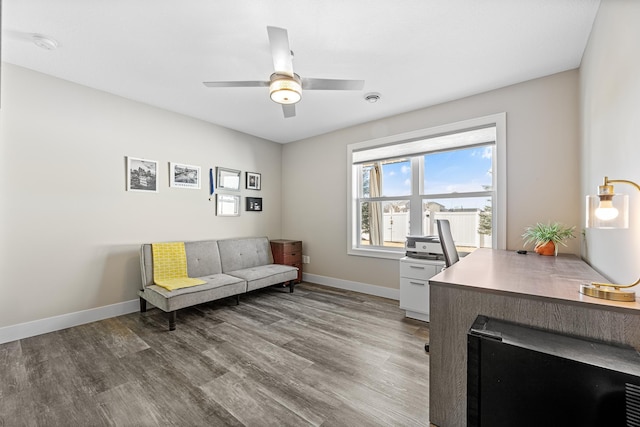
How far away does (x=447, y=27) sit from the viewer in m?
2.19

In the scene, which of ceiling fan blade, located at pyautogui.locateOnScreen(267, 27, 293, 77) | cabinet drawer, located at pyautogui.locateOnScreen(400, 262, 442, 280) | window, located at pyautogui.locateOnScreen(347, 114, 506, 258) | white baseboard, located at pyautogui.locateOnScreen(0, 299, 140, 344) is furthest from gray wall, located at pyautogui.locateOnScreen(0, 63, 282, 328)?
cabinet drawer, located at pyautogui.locateOnScreen(400, 262, 442, 280)

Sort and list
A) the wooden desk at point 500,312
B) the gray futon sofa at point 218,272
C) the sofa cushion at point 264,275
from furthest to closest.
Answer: the sofa cushion at point 264,275 → the gray futon sofa at point 218,272 → the wooden desk at point 500,312

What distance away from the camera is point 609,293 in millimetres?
A: 1303

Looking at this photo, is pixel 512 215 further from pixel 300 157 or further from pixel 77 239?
pixel 77 239

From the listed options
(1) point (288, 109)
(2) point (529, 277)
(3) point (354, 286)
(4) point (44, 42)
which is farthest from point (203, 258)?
(2) point (529, 277)

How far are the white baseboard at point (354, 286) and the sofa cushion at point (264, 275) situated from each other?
2.15 feet

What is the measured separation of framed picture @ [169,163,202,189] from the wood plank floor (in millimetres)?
Result: 1676

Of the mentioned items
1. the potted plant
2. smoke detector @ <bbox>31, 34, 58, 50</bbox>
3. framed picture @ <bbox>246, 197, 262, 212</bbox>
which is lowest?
Answer: the potted plant

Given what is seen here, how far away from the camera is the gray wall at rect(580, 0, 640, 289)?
4.84 ft

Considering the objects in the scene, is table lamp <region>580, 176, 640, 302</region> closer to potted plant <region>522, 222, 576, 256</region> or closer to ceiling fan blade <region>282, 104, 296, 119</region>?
potted plant <region>522, 222, 576, 256</region>

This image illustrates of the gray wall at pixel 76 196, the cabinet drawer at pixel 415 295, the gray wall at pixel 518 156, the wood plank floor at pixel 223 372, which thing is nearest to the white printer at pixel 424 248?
the cabinet drawer at pixel 415 295

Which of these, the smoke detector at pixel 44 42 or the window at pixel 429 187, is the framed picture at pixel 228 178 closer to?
the window at pixel 429 187

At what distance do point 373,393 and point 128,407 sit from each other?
159cm

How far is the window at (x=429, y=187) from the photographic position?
10.7ft
